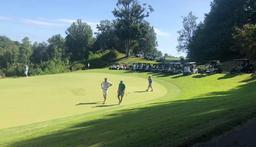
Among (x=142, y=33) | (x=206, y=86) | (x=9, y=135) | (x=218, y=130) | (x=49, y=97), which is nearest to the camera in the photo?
(x=218, y=130)

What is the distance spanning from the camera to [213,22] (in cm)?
9888

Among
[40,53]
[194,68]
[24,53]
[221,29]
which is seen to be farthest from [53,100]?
[40,53]

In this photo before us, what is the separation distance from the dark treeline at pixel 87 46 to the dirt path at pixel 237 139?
315 feet

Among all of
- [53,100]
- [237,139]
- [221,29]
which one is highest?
[221,29]

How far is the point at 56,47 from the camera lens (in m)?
158

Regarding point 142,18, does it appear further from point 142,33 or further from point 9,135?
point 9,135

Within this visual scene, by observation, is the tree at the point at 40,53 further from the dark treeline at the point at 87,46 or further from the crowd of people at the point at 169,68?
the crowd of people at the point at 169,68

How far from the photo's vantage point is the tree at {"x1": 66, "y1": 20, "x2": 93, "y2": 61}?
15488 centimetres

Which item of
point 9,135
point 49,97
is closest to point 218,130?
point 9,135

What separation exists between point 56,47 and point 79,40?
775 cm

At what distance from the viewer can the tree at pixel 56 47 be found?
150 metres

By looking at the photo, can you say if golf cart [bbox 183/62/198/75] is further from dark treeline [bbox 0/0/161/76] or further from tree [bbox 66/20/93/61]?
tree [bbox 66/20/93/61]

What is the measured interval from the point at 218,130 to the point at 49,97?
29.1 meters

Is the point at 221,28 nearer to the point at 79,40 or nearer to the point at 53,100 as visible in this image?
the point at 53,100
